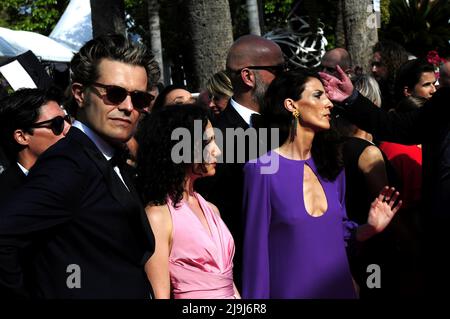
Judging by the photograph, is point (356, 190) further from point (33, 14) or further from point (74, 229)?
point (33, 14)

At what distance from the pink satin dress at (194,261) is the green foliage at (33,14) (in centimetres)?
3147

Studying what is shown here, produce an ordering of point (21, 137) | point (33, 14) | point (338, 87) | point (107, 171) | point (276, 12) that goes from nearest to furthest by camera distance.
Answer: point (107, 171), point (21, 137), point (338, 87), point (276, 12), point (33, 14)

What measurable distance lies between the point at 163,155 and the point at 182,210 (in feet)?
1.05

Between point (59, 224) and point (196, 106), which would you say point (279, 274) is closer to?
point (196, 106)

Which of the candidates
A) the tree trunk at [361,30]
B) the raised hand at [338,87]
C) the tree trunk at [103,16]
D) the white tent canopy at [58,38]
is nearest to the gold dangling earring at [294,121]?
the raised hand at [338,87]

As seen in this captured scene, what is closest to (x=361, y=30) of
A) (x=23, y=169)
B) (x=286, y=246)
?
(x=286, y=246)

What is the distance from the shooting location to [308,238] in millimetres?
4070

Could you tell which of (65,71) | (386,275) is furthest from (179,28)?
(386,275)

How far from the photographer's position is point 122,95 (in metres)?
3.10

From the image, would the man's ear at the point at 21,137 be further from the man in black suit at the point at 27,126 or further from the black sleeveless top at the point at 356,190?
the black sleeveless top at the point at 356,190

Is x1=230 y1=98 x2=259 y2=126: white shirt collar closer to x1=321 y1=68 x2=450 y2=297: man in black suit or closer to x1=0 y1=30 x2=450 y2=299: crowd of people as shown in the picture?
x1=0 y1=30 x2=450 y2=299: crowd of people

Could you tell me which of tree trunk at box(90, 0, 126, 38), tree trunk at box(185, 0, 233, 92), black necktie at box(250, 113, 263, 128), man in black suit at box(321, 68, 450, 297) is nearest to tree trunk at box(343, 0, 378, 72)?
tree trunk at box(185, 0, 233, 92)

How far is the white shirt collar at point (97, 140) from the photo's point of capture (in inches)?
118
